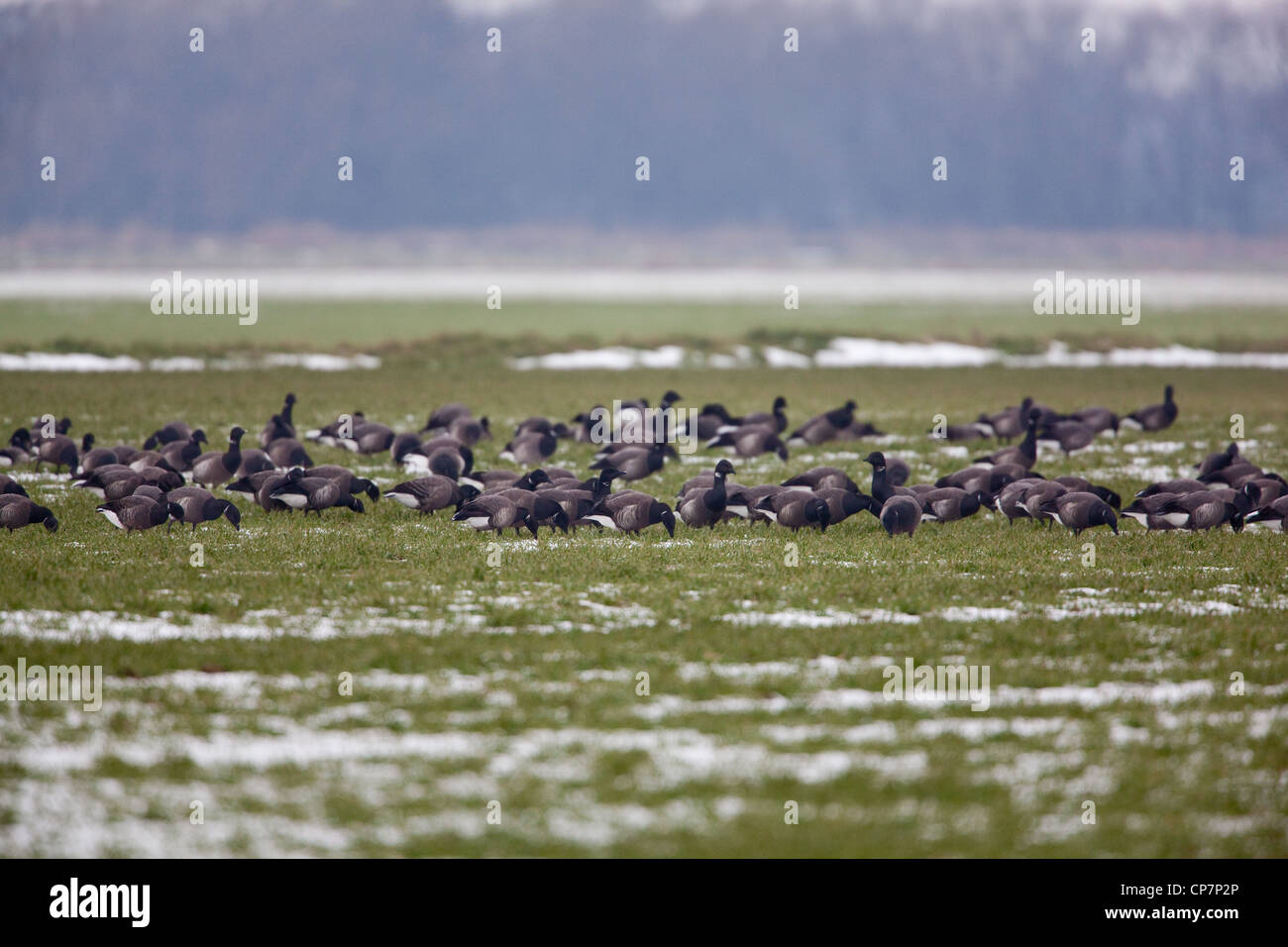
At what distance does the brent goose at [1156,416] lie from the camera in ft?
116

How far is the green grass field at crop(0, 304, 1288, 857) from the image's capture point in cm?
873

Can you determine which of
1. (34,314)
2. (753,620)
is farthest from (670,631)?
(34,314)

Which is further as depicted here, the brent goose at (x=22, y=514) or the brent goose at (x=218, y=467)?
the brent goose at (x=218, y=467)

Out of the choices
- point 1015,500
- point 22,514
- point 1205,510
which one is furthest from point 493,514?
point 1205,510

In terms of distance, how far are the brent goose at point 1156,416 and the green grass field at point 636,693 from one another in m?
15.8

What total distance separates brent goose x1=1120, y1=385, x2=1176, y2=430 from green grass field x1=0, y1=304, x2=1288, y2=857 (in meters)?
15.8

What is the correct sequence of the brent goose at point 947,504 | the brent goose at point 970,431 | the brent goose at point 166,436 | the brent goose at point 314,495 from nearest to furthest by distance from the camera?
the brent goose at point 947,504 → the brent goose at point 314,495 → the brent goose at point 166,436 → the brent goose at point 970,431

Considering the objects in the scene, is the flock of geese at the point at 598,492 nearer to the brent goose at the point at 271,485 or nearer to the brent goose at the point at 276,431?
the brent goose at the point at 271,485

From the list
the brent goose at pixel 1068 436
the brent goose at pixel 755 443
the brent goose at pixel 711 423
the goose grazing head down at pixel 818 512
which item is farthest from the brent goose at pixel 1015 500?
the brent goose at pixel 711 423

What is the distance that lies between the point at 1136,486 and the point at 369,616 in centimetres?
1714
